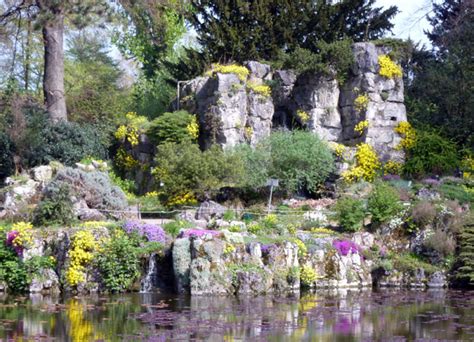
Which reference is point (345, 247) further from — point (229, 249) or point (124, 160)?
point (124, 160)

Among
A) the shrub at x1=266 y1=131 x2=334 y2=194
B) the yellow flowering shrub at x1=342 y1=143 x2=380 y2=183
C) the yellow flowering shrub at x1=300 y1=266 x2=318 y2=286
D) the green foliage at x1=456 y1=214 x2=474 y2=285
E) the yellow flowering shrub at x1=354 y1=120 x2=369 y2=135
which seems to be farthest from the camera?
the yellow flowering shrub at x1=354 y1=120 x2=369 y2=135

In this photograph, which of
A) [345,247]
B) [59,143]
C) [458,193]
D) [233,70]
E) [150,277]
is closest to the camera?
[150,277]

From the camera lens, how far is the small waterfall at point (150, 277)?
22672 mm

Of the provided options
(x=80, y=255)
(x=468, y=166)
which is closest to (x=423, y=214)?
(x=468, y=166)

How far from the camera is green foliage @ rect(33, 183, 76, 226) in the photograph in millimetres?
24031

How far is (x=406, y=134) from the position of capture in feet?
113

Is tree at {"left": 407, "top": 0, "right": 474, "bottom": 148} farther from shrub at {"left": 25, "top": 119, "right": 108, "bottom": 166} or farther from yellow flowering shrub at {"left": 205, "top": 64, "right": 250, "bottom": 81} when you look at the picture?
shrub at {"left": 25, "top": 119, "right": 108, "bottom": 166}

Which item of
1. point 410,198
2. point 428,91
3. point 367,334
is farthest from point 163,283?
point 428,91

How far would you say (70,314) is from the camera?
18.1m

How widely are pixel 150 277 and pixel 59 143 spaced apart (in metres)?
11.8

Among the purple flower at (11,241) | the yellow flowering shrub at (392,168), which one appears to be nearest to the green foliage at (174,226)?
the purple flower at (11,241)

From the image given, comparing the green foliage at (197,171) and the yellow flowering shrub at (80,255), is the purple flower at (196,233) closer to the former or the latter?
the yellow flowering shrub at (80,255)

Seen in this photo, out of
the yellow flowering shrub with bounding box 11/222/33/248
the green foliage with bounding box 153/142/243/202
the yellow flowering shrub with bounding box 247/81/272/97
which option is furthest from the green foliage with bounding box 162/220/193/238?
the yellow flowering shrub with bounding box 247/81/272/97

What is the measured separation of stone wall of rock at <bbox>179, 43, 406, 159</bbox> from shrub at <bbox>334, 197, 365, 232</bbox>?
8.49 metres
